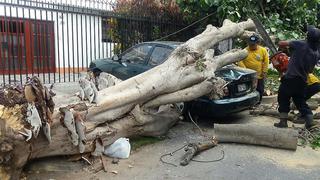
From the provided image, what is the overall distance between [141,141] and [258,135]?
79.7 inches

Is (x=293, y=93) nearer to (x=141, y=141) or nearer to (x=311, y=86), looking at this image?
(x=311, y=86)

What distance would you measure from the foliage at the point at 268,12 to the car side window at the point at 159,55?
179 inches

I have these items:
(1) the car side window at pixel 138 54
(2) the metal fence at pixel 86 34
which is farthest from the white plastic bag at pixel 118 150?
(2) the metal fence at pixel 86 34

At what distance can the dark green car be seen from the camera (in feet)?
23.6

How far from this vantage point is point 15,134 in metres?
4.31

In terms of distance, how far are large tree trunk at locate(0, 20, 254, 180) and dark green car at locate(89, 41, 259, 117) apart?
26 centimetres

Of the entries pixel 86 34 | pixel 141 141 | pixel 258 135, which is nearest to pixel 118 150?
pixel 141 141

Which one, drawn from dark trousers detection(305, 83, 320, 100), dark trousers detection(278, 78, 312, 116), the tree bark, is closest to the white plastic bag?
the tree bark

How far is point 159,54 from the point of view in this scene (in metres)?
8.01

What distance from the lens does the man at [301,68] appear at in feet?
22.3

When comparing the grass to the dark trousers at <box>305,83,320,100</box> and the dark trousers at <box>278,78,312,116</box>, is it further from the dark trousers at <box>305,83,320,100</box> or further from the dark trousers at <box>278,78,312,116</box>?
the dark trousers at <box>305,83,320,100</box>

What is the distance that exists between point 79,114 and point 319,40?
4656 millimetres

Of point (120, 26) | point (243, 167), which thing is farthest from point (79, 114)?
point (120, 26)

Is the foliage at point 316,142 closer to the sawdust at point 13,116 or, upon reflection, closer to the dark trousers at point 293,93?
the dark trousers at point 293,93
